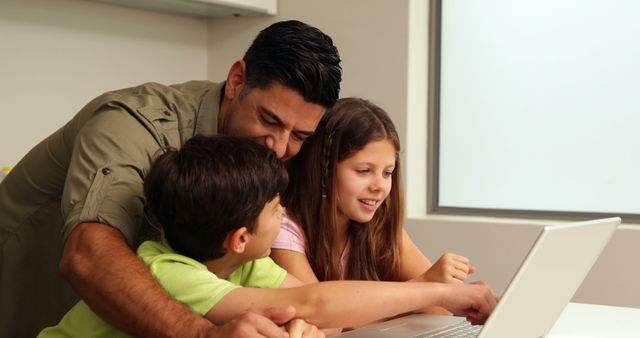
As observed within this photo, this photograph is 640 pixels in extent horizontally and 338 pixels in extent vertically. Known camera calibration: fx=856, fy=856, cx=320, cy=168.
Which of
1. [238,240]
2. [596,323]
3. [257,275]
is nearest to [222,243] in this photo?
[238,240]

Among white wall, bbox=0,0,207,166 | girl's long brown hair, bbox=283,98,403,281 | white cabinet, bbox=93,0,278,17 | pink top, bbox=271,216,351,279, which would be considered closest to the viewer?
pink top, bbox=271,216,351,279

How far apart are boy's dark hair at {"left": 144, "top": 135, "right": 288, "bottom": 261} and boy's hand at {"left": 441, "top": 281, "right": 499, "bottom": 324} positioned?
335mm

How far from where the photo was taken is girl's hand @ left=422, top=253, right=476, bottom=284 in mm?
1587

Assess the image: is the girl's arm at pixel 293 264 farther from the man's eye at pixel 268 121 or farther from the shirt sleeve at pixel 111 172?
the shirt sleeve at pixel 111 172

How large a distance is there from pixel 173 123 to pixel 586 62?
206cm

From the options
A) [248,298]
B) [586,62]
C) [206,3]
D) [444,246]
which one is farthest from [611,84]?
[248,298]

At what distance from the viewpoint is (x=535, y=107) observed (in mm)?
3234

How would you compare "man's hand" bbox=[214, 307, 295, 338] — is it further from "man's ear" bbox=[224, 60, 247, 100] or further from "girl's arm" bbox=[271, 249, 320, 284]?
"man's ear" bbox=[224, 60, 247, 100]

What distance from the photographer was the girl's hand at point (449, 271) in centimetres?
159

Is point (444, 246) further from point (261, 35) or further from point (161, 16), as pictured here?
point (261, 35)

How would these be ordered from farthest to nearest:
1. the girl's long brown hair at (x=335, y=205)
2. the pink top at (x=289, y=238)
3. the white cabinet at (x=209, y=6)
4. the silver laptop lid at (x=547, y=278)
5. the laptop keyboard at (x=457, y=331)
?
the white cabinet at (x=209, y=6) < the girl's long brown hair at (x=335, y=205) < the pink top at (x=289, y=238) < the laptop keyboard at (x=457, y=331) < the silver laptop lid at (x=547, y=278)

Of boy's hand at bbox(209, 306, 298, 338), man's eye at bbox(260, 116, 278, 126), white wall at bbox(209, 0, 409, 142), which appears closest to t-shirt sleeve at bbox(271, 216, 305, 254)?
man's eye at bbox(260, 116, 278, 126)

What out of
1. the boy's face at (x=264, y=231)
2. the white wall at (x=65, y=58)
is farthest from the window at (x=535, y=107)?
the boy's face at (x=264, y=231)

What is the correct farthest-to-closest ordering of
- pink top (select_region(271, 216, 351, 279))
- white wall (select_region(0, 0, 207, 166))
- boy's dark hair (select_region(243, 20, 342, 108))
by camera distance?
white wall (select_region(0, 0, 207, 166)) < pink top (select_region(271, 216, 351, 279)) < boy's dark hair (select_region(243, 20, 342, 108))
